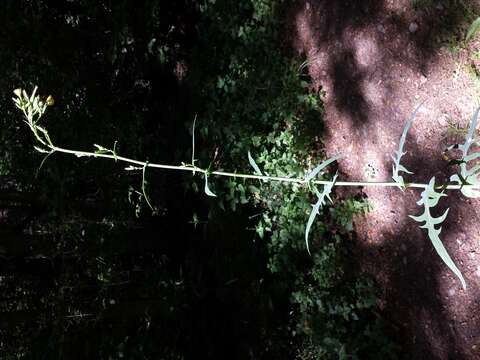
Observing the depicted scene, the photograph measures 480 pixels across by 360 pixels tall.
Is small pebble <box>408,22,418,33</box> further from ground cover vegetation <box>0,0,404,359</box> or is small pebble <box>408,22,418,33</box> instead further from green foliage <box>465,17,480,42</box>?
ground cover vegetation <box>0,0,404,359</box>

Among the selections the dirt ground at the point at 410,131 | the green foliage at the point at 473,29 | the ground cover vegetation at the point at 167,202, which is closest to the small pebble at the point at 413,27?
the dirt ground at the point at 410,131

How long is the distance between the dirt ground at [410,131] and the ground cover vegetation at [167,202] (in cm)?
27

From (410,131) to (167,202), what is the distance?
340cm

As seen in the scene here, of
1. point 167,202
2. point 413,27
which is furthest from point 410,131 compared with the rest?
point 167,202

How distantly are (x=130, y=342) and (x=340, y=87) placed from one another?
377 centimetres

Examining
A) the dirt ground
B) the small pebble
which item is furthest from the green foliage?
the small pebble

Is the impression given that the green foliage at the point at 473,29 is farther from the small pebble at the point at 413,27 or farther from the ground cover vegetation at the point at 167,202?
the ground cover vegetation at the point at 167,202

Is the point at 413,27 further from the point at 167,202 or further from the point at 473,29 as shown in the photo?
the point at 167,202

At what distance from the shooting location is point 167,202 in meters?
6.04

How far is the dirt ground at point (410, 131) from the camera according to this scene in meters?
3.43

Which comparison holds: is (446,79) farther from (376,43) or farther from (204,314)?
(204,314)

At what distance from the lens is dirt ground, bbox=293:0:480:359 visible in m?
3.43

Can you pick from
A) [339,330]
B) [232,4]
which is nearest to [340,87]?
[232,4]

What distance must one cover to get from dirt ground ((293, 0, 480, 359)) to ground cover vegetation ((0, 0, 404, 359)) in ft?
0.89
